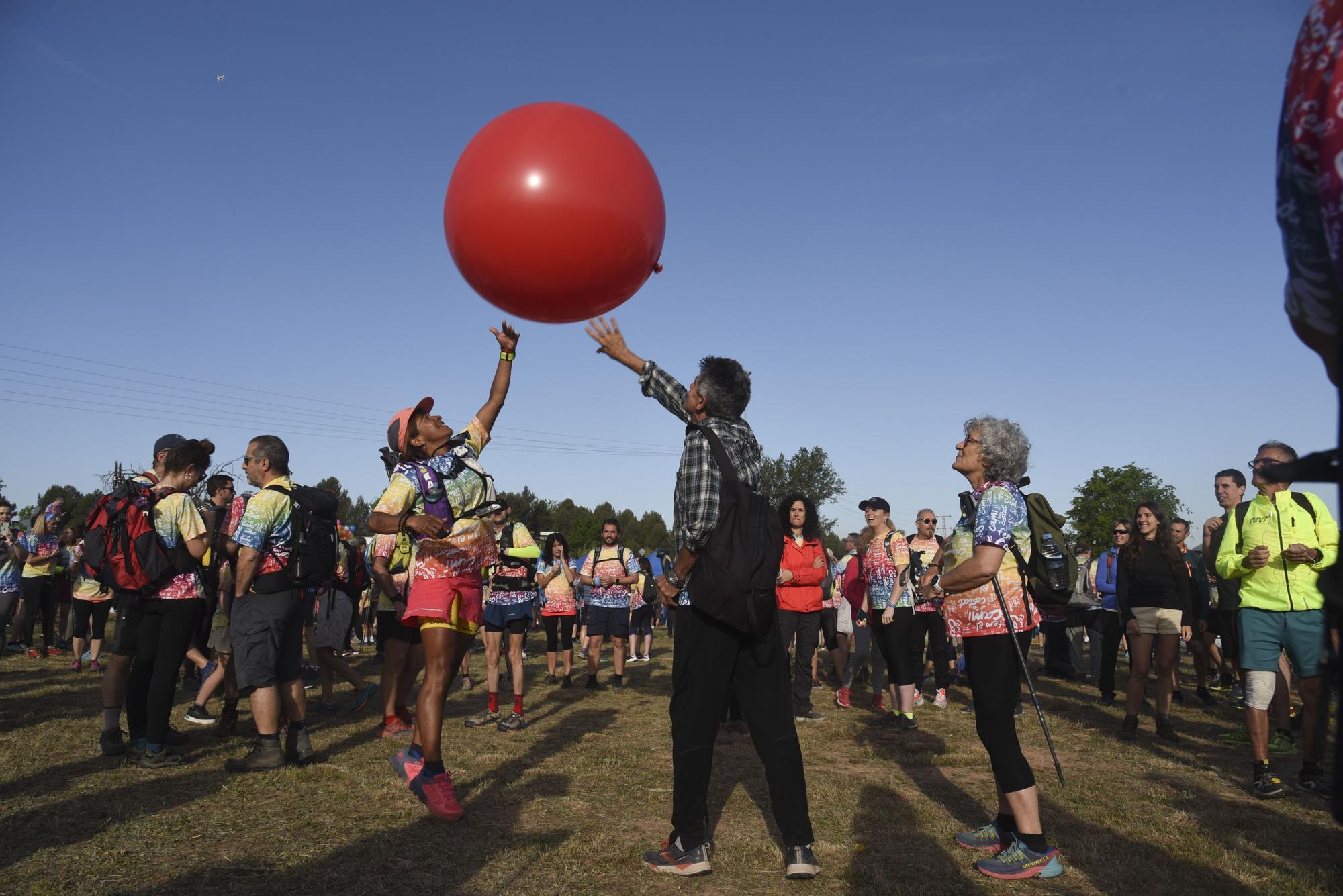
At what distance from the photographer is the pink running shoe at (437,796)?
470 cm

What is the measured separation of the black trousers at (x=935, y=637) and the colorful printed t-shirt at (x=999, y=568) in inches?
162

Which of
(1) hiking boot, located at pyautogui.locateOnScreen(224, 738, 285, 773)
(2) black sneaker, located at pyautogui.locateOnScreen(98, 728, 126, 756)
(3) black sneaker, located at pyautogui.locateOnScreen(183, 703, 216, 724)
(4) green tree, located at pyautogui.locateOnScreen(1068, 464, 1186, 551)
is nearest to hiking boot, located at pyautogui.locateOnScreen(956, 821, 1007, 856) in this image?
(1) hiking boot, located at pyautogui.locateOnScreen(224, 738, 285, 773)

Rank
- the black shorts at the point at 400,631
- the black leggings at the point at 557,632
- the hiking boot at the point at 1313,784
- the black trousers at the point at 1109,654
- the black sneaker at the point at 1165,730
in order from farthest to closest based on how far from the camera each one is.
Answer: the black leggings at the point at 557,632 < the black trousers at the point at 1109,654 < the black sneaker at the point at 1165,730 < the black shorts at the point at 400,631 < the hiking boot at the point at 1313,784

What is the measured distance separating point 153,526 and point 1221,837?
677 cm

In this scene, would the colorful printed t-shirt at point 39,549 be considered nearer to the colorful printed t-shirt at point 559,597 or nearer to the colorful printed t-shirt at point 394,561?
the colorful printed t-shirt at point 394,561

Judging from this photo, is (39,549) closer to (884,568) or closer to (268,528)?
(268,528)

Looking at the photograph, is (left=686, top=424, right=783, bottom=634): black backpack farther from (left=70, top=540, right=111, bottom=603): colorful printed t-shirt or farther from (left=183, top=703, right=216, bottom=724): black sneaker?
(left=70, top=540, right=111, bottom=603): colorful printed t-shirt

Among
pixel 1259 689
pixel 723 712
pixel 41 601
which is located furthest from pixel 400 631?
pixel 41 601

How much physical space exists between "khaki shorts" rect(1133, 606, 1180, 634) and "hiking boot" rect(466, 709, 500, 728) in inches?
236

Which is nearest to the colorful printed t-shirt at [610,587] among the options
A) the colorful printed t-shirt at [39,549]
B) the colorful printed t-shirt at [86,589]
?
the colorful printed t-shirt at [86,589]

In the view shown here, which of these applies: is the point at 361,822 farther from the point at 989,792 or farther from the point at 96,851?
the point at 989,792

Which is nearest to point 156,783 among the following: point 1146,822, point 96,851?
point 96,851

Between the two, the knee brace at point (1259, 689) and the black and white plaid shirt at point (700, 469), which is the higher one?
the black and white plaid shirt at point (700, 469)

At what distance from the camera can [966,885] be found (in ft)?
12.8
